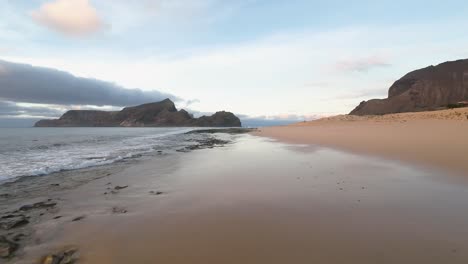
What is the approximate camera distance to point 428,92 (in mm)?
94375

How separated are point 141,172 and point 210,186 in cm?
360

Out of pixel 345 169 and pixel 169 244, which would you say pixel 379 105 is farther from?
pixel 169 244

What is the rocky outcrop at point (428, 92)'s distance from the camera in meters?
89.9

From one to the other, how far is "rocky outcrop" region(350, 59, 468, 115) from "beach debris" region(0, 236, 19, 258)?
101626mm

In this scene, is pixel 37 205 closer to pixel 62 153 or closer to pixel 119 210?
pixel 119 210

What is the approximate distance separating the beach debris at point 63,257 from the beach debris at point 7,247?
547 mm

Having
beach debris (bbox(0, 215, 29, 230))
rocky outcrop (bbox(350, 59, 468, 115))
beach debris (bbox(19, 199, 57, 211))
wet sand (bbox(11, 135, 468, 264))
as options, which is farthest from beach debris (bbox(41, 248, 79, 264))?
rocky outcrop (bbox(350, 59, 468, 115))

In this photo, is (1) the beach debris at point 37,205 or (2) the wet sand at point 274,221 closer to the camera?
(2) the wet sand at point 274,221

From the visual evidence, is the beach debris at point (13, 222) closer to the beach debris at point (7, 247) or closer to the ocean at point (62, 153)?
the beach debris at point (7, 247)

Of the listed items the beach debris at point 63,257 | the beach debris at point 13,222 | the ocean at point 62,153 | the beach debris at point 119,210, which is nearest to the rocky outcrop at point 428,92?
the ocean at point 62,153

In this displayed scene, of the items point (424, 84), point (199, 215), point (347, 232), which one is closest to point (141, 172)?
point (199, 215)

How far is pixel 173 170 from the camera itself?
8.84 meters

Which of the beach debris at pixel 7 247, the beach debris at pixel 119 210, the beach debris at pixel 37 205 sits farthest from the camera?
the beach debris at pixel 37 205

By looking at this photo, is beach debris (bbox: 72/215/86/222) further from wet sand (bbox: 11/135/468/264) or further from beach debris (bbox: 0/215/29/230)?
beach debris (bbox: 0/215/29/230)
